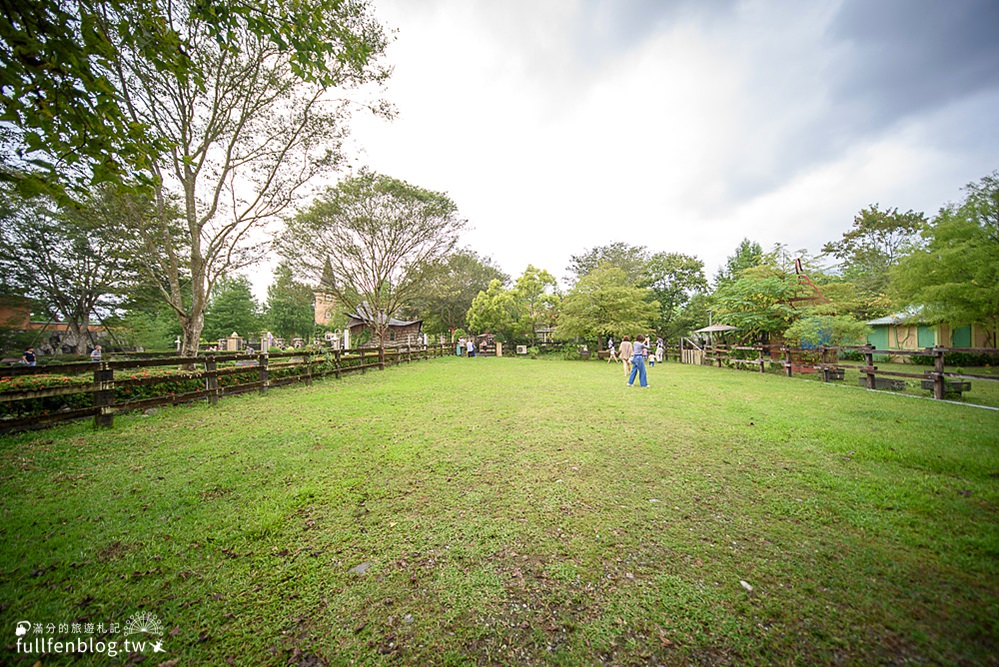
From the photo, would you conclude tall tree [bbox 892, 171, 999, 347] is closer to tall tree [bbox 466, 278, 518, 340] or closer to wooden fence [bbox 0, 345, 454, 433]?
wooden fence [bbox 0, 345, 454, 433]

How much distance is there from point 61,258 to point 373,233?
1758 centimetres

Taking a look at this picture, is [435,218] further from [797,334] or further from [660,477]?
[660,477]

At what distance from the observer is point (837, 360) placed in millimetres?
16031

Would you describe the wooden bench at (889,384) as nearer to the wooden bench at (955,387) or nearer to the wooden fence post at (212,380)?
the wooden bench at (955,387)

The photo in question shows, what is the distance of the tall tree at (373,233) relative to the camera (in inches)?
738

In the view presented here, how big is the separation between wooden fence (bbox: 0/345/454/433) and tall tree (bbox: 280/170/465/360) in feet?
26.2

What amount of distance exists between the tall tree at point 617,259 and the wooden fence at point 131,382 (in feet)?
89.5

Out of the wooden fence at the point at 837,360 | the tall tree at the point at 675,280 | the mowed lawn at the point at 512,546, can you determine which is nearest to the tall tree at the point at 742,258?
the tall tree at the point at 675,280

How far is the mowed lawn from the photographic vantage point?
1741mm

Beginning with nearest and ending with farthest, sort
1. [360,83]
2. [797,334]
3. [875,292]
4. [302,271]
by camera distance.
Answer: [360,83] → [797,334] → [302,271] → [875,292]

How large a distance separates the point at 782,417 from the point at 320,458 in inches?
307

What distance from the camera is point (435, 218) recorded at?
2098cm

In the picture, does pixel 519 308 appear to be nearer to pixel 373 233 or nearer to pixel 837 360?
pixel 373 233

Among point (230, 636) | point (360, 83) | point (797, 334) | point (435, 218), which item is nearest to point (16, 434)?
point (230, 636)
